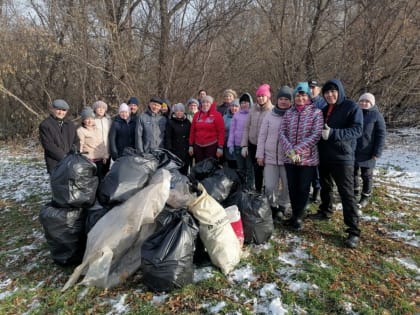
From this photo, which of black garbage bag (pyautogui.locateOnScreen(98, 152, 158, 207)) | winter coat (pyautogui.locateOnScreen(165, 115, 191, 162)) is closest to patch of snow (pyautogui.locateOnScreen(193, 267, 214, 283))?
black garbage bag (pyautogui.locateOnScreen(98, 152, 158, 207))

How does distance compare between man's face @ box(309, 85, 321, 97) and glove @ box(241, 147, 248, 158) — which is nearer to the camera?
glove @ box(241, 147, 248, 158)

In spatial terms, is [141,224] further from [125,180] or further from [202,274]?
[202,274]

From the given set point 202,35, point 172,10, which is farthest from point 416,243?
point 172,10

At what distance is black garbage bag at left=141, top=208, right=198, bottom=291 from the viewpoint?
2.45m

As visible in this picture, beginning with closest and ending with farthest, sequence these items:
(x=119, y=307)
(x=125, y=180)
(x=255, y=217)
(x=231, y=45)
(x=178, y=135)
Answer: (x=119, y=307) < (x=125, y=180) < (x=255, y=217) < (x=178, y=135) < (x=231, y=45)

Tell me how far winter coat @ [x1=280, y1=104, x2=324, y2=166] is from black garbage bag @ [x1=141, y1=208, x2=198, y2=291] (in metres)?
1.51

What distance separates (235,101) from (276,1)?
269 inches

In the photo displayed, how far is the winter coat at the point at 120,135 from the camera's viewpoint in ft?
15.4

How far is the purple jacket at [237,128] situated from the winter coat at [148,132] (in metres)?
1.10

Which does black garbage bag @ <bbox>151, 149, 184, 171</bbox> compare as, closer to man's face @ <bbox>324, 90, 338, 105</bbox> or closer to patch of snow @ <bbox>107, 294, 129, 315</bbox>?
patch of snow @ <bbox>107, 294, 129, 315</bbox>

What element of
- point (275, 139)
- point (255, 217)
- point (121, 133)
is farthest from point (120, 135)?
point (255, 217)

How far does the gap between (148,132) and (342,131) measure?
2.69m

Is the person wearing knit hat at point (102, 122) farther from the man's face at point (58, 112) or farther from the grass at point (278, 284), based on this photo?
the grass at point (278, 284)

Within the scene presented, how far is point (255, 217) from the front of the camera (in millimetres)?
3178
